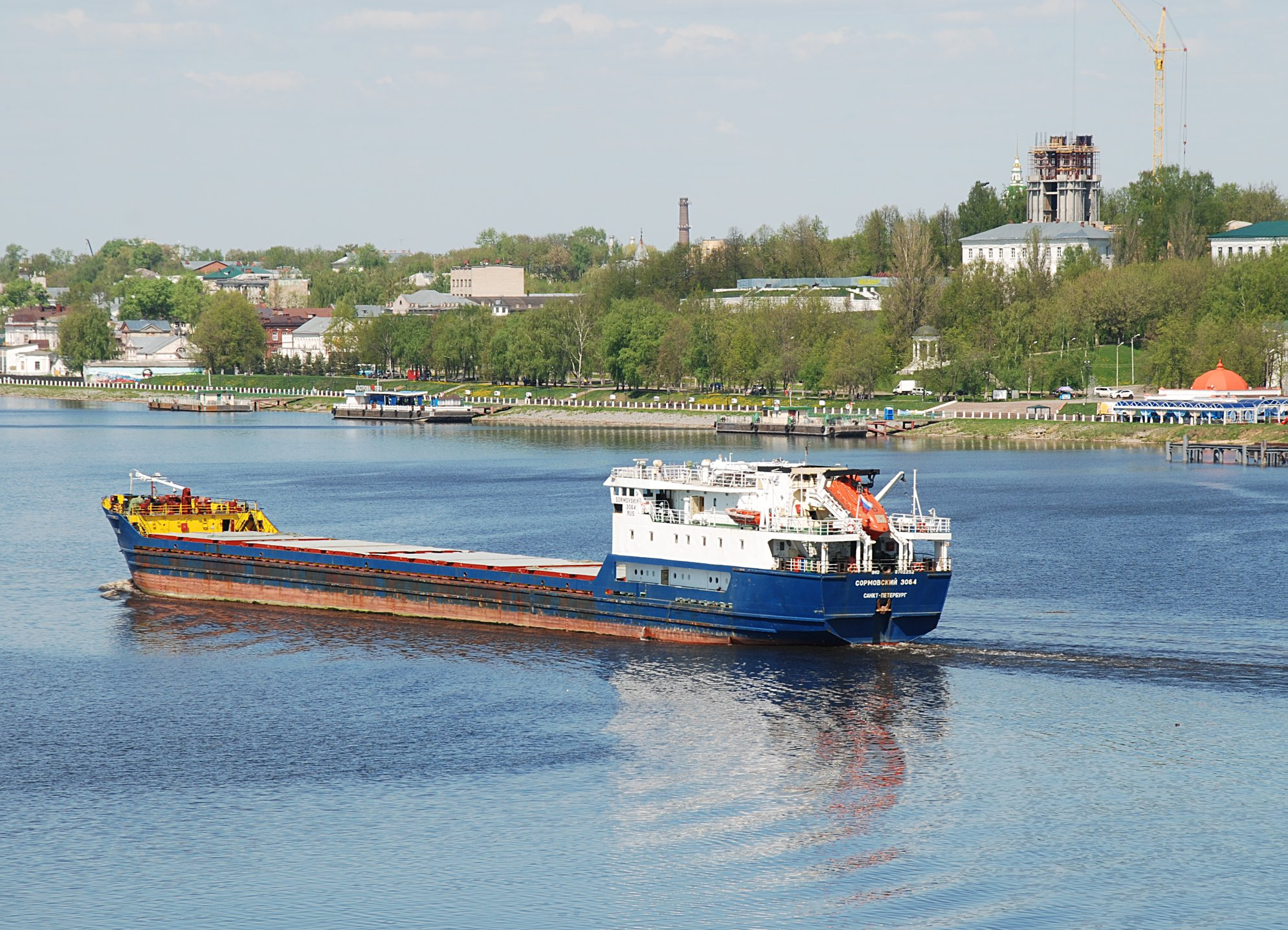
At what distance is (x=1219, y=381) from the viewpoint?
522 feet

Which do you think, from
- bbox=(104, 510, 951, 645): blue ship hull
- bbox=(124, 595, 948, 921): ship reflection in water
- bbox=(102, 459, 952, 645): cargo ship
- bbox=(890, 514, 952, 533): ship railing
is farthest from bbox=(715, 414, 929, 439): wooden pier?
bbox=(890, 514, 952, 533): ship railing

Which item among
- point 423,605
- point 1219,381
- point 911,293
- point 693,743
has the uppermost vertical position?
point 911,293

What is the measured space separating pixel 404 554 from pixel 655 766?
2553 centimetres

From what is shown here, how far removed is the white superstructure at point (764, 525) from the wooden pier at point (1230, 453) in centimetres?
8379

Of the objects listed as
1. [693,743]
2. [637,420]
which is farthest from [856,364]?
[693,743]

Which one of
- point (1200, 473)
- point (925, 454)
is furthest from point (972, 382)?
point (1200, 473)

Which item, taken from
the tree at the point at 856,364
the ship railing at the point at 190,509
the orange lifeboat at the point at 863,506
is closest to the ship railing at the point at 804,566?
the orange lifeboat at the point at 863,506

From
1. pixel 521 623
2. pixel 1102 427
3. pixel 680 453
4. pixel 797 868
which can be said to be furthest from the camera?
pixel 1102 427

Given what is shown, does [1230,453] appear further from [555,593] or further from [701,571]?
[701,571]

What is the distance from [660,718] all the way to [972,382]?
448 feet

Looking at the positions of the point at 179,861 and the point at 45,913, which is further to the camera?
the point at 179,861

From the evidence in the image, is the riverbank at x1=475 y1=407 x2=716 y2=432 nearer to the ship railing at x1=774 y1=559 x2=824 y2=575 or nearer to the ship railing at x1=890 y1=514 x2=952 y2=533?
the ship railing at x1=890 y1=514 x2=952 y2=533

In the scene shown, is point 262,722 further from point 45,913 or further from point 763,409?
point 763,409

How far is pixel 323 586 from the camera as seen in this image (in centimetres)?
6619
